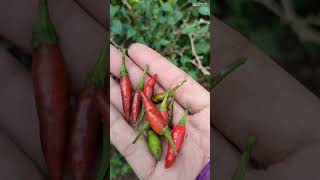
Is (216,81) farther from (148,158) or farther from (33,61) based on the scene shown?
(33,61)

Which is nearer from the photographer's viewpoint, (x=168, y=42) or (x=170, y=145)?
(x=170, y=145)

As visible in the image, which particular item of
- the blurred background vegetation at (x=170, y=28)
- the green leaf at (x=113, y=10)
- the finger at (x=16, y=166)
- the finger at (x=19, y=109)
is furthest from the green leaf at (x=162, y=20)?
the finger at (x=16, y=166)

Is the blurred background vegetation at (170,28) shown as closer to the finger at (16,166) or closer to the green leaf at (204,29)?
the green leaf at (204,29)

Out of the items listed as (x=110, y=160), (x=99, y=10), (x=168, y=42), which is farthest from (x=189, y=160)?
(x=99, y=10)

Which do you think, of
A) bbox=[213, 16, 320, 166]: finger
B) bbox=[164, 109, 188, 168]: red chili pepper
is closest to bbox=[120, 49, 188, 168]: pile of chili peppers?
bbox=[164, 109, 188, 168]: red chili pepper

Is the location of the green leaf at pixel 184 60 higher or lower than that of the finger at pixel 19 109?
higher

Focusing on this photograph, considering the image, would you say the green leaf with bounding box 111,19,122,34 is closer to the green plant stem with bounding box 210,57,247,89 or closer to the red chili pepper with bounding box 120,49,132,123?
the red chili pepper with bounding box 120,49,132,123

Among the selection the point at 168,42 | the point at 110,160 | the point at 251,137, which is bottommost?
the point at 110,160
